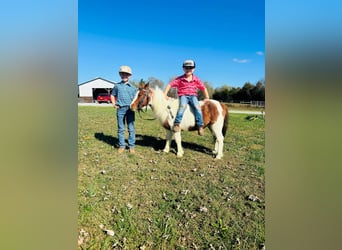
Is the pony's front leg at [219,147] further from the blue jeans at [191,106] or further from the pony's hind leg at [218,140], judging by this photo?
the blue jeans at [191,106]

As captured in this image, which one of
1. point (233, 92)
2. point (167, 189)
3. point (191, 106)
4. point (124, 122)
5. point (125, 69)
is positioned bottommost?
point (167, 189)

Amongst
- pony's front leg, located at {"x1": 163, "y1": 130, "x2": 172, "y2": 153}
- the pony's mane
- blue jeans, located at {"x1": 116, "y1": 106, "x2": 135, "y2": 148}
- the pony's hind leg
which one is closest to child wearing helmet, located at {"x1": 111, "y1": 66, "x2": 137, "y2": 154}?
blue jeans, located at {"x1": 116, "y1": 106, "x2": 135, "y2": 148}

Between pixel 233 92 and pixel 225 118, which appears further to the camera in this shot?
pixel 225 118

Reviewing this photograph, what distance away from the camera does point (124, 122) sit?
2.03m

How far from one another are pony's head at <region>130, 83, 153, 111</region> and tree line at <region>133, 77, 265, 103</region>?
4 cm

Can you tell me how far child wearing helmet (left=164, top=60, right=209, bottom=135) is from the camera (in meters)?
1.79

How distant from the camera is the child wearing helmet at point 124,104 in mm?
1868

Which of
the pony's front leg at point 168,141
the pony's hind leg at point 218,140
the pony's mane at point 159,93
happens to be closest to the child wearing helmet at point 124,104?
the pony's mane at point 159,93

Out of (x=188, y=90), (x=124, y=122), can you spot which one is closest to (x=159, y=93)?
(x=188, y=90)

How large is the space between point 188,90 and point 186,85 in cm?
4

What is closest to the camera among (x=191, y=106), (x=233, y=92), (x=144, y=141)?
(x=233, y=92)

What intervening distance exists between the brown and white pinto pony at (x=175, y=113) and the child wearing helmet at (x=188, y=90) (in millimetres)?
35

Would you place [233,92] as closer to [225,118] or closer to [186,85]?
[225,118]
